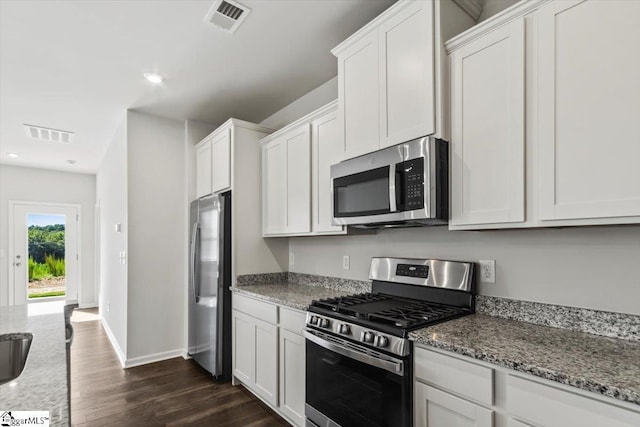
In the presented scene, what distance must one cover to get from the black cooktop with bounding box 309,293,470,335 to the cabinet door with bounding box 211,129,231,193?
1.73 metres

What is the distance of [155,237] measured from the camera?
3906 millimetres

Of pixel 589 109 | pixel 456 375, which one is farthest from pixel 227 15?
pixel 456 375

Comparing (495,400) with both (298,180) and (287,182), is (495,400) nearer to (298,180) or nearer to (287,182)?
(298,180)

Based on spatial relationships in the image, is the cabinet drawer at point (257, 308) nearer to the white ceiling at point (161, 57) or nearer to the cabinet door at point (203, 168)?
the cabinet door at point (203, 168)

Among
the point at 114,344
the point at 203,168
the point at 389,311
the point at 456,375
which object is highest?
the point at 203,168

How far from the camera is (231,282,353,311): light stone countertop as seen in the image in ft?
7.90

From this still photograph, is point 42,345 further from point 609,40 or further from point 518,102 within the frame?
point 609,40

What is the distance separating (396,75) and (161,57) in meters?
1.89

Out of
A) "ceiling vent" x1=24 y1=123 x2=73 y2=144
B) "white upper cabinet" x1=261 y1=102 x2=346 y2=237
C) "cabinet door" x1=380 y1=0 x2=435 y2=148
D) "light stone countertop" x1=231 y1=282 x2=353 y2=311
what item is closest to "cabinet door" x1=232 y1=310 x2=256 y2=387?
"light stone countertop" x1=231 y1=282 x2=353 y2=311

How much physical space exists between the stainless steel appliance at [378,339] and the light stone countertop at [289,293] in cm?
25

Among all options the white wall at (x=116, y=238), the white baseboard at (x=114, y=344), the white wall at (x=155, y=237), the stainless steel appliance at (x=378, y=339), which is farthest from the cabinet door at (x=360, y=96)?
the white baseboard at (x=114, y=344)

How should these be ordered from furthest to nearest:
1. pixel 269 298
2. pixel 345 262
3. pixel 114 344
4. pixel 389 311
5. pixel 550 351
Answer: pixel 114 344
pixel 345 262
pixel 269 298
pixel 389 311
pixel 550 351

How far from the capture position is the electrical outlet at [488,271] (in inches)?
73.7

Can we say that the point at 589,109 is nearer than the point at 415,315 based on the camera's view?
Yes
